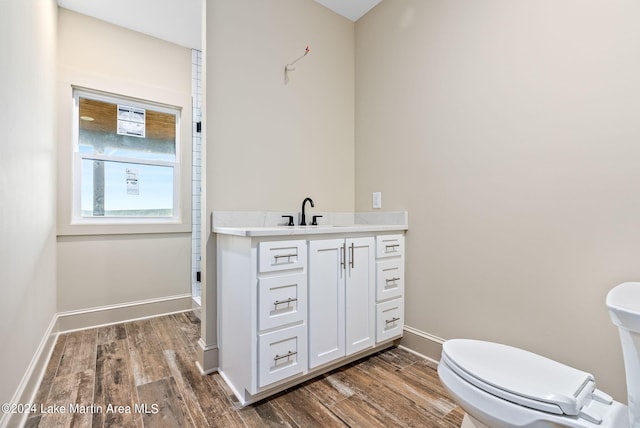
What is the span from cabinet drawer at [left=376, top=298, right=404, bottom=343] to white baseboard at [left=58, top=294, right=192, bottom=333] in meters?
2.03

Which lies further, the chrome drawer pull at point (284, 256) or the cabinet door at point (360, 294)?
the cabinet door at point (360, 294)

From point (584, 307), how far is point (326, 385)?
4.45 feet

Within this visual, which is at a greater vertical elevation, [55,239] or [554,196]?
[554,196]

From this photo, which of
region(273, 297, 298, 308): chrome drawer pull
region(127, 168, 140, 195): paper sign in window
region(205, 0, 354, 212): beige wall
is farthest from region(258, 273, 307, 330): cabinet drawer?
region(127, 168, 140, 195): paper sign in window

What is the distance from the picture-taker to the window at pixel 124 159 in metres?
2.55

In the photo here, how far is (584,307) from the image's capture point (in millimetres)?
1326

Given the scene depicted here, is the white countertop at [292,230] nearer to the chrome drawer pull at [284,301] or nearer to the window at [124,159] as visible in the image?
the chrome drawer pull at [284,301]

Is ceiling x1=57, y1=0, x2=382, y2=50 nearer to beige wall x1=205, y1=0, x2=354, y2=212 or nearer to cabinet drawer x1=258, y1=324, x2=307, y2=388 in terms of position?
beige wall x1=205, y1=0, x2=354, y2=212

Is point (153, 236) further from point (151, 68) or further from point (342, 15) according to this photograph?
point (342, 15)

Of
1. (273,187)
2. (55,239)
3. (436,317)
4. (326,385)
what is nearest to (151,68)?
(55,239)

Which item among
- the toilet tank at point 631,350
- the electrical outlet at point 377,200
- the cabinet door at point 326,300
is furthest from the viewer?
the electrical outlet at point 377,200

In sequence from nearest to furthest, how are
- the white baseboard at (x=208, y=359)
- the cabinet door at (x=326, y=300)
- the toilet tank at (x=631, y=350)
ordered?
the toilet tank at (x=631, y=350), the cabinet door at (x=326, y=300), the white baseboard at (x=208, y=359)

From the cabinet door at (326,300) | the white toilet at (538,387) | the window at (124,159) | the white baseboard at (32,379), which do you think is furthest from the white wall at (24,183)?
the white toilet at (538,387)

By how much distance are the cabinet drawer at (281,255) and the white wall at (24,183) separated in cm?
101
